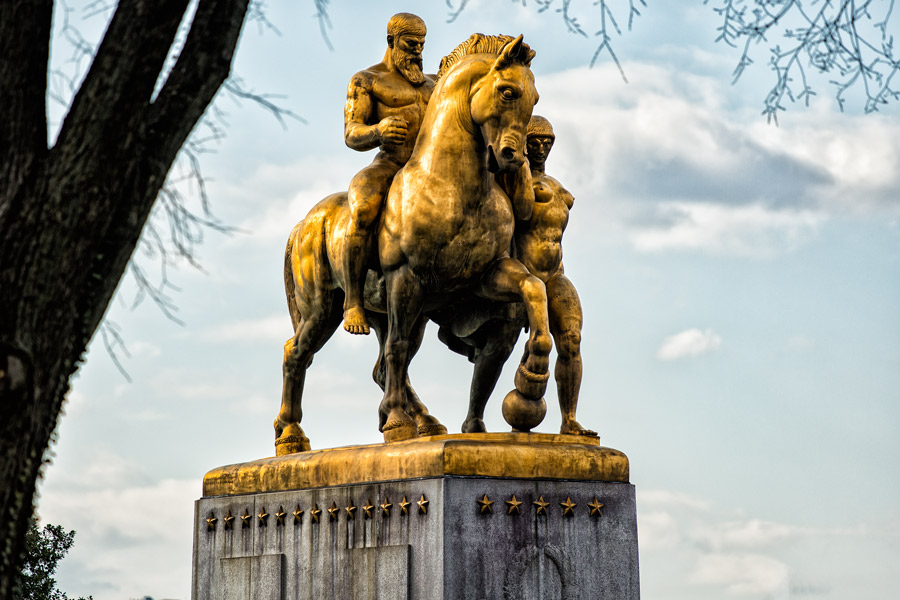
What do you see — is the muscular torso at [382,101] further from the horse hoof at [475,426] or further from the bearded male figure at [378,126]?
the horse hoof at [475,426]

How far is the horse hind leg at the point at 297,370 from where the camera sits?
10703 mm

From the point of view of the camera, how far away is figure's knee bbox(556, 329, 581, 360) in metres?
9.73

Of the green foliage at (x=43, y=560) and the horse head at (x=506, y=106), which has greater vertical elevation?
the horse head at (x=506, y=106)

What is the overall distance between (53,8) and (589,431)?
16.9ft

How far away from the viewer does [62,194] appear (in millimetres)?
5281

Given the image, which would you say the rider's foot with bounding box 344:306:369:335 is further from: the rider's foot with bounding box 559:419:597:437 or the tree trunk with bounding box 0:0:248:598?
the tree trunk with bounding box 0:0:248:598

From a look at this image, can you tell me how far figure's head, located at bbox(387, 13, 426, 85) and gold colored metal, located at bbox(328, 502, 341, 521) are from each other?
315 cm

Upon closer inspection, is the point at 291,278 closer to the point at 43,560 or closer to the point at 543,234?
the point at 543,234

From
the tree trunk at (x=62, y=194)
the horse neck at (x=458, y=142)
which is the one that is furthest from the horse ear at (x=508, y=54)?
the tree trunk at (x=62, y=194)

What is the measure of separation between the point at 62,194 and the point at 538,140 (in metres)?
5.36

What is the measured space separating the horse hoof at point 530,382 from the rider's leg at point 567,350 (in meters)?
0.46

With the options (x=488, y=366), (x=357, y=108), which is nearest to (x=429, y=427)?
(x=488, y=366)

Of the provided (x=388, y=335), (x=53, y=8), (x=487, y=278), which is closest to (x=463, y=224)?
(x=487, y=278)

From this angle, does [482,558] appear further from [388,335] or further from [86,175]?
[86,175]
